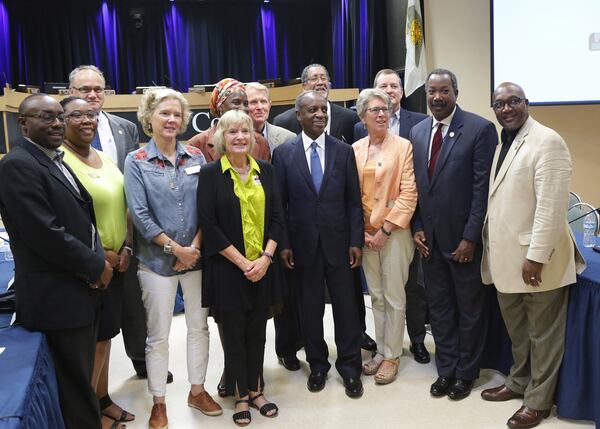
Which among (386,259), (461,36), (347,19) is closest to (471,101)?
(461,36)

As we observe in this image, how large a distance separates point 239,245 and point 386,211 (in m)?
0.91

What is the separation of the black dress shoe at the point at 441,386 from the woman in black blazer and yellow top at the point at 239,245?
0.95 m

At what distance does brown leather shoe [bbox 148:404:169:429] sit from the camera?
2832 mm

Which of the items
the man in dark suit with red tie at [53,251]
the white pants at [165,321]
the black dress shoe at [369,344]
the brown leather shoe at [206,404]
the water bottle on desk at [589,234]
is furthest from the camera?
the black dress shoe at [369,344]

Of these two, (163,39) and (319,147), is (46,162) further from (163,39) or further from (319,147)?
(163,39)

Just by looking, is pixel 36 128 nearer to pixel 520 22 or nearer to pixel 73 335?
pixel 73 335

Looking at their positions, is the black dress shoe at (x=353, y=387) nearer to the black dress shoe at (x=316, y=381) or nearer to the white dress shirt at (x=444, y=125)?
the black dress shoe at (x=316, y=381)

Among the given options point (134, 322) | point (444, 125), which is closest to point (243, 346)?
point (134, 322)

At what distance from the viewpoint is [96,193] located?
2500 mm

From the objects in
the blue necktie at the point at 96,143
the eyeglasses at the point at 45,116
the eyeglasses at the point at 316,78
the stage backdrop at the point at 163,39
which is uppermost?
the stage backdrop at the point at 163,39

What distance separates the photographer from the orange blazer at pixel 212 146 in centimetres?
318

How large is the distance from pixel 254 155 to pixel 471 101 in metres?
3.29

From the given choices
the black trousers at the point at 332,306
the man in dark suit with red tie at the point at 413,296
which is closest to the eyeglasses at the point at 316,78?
the man in dark suit with red tie at the point at 413,296

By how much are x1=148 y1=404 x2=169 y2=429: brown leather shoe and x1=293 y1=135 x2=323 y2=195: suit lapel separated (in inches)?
56.4
